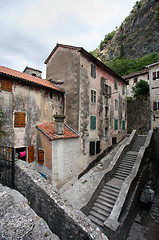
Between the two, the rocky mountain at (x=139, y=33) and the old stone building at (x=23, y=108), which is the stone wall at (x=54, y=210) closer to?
the old stone building at (x=23, y=108)

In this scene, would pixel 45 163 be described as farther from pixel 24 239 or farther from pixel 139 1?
pixel 139 1

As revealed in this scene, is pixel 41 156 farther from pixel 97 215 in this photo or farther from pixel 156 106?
pixel 156 106

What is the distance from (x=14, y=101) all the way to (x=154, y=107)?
74.2 ft

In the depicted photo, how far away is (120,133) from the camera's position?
62.2 feet

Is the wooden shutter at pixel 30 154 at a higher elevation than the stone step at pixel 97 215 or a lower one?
higher

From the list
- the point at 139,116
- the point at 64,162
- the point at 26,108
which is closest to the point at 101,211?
the point at 64,162

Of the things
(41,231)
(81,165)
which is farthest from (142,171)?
(41,231)

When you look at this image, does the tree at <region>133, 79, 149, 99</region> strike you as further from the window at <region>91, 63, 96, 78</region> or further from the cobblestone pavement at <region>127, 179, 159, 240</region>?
the cobblestone pavement at <region>127, 179, 159, 240</region>

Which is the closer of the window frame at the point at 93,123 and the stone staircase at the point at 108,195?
the stone staircase at the point at 108,195

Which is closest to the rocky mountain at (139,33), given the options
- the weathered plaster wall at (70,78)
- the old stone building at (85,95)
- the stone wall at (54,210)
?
the old stone building at (85,95)

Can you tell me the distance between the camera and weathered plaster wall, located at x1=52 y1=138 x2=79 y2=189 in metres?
9.41

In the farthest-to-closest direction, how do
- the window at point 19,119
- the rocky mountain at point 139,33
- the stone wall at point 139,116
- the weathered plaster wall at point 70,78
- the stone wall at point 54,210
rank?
1. the rocky mountain at point 139,33
2. the stone wall at point 139,116
3. the weathered plaster wall at point 70,78
4. the window at point 19,119
5. the stone wall at point 54,210

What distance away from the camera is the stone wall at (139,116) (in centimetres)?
2198

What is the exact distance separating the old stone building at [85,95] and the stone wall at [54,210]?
7.57 m
